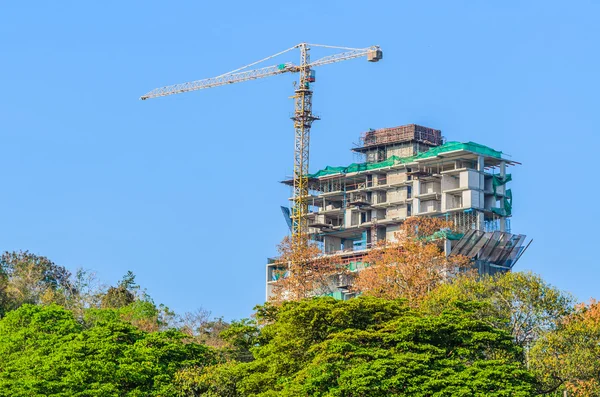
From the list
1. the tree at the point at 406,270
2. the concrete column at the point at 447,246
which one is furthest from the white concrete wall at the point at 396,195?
the tree at the point at 406,270

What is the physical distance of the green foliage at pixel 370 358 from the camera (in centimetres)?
6328

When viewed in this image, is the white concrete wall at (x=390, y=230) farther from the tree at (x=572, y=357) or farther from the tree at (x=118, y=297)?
the tree at (x=572, y=357)

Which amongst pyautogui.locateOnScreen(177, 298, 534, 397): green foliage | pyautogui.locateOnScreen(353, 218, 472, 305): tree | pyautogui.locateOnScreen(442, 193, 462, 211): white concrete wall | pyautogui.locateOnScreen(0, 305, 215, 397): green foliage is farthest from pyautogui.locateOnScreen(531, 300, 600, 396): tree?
pyautogui.locateOnScreen(442, 193, 462, 211): white concrete wall

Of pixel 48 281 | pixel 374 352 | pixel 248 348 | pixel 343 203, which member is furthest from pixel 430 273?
pixel 343 203

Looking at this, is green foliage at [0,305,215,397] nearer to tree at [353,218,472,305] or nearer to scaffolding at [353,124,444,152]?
tree at [353,218,472,305]

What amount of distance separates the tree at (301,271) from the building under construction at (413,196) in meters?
15.0

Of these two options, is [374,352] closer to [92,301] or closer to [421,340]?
[421,340]

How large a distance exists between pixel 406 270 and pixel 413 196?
46.6 m

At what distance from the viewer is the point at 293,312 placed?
68750 millimetres

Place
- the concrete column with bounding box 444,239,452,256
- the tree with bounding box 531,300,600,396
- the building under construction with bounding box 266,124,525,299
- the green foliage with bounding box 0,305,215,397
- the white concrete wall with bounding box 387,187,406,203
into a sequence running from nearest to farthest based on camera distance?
1. the tree with bounding box 531,300,600,396
2. the green foliage with bounding box 0,305,215,397
3. the concrete column with bounding box 444,239,452,256
4. the building under construction with bounding box 266,124,525,299
5. the white concrete wall with bounding box 387,187,406,203

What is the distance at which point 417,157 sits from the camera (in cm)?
13812

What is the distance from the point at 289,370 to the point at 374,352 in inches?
214

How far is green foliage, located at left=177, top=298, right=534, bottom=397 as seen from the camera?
208 feet

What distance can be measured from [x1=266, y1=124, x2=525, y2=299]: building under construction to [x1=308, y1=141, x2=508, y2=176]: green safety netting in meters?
0.11
